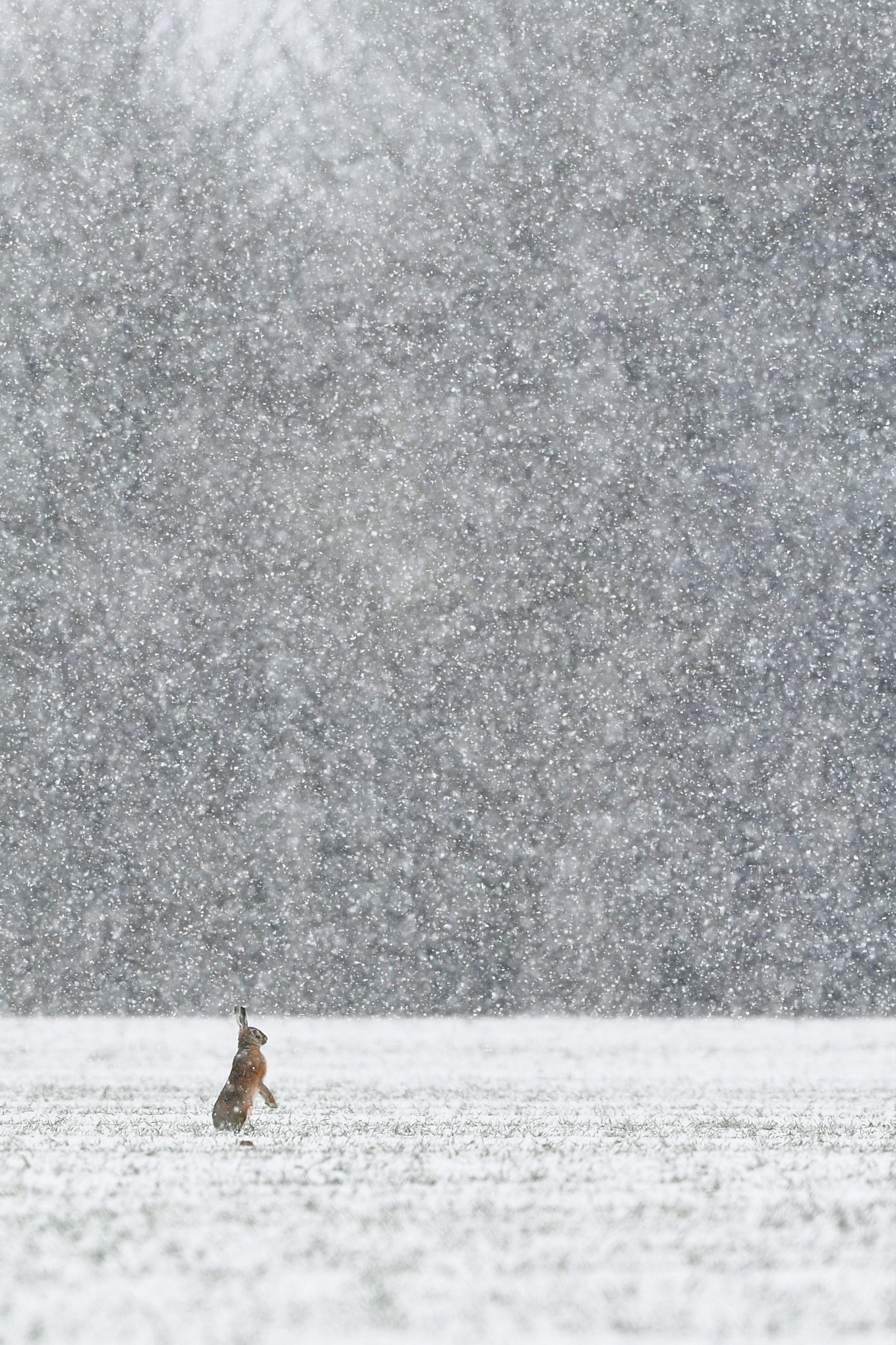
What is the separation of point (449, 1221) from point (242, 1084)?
0.78 meters

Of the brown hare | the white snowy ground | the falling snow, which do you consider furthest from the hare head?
the falling snow

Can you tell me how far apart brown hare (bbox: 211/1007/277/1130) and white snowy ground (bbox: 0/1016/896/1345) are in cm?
4

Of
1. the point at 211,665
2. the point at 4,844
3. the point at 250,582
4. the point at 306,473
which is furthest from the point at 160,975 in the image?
the point at 306,473

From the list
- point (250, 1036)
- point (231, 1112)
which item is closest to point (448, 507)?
point (250, 1036)

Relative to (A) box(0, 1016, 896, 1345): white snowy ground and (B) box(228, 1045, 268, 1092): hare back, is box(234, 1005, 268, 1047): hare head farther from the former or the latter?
(A) box(0, 1016, 896, 1345): white snowy ground

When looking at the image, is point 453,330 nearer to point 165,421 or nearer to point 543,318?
point 543,318

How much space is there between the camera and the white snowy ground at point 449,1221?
1.05 metres

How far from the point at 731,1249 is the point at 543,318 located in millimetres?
3255

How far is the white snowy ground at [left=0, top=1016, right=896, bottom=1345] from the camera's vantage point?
1055mm

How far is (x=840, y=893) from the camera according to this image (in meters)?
3.84

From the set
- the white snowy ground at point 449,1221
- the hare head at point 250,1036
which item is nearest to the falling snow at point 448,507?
the white snowy ground at point 449,1221

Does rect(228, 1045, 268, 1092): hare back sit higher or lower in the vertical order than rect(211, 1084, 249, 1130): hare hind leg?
higher

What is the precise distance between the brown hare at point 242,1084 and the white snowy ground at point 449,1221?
0.04m

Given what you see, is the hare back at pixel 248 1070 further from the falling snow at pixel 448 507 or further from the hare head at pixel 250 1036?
the falling snow at pixel 448 507
